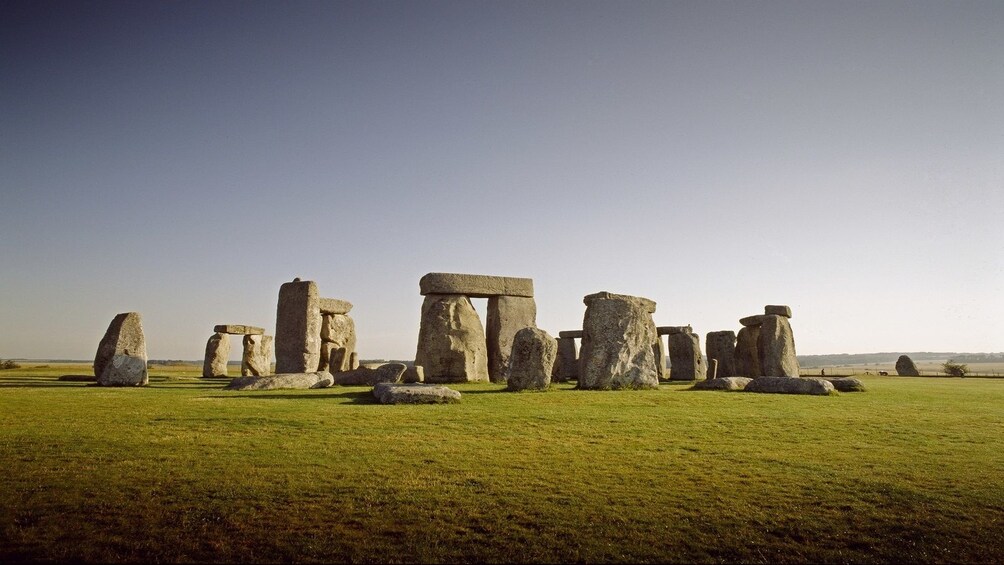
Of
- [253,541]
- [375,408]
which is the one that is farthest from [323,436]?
[253,541]

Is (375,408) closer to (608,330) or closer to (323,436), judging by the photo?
(323,436)

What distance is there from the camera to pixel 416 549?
309 cm

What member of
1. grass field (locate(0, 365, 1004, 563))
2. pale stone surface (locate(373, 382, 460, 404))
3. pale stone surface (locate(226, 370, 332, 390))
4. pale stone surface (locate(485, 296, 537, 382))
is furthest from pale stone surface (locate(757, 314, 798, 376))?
pale stone surface (locate(226, 370, 332, 390))

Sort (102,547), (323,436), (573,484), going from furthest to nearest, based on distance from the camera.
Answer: (323,436) → (573,484) → (102,547)

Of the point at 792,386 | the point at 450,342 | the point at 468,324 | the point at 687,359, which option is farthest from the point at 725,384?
the point at 687,359

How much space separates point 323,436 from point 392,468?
167 cm

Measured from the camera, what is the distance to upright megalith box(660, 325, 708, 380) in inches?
829

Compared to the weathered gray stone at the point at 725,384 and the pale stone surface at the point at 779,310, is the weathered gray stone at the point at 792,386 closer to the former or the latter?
the weathered gray stone at the point at 725,384

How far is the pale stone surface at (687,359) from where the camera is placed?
21.0 metres

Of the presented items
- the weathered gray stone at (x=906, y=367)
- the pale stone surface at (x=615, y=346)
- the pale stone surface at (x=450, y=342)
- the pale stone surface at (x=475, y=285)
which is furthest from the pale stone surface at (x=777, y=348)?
the weathered gray stone at (x=906, y=367)

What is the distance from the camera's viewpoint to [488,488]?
13.7 ft

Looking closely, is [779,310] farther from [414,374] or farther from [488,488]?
Answer: [488,488]

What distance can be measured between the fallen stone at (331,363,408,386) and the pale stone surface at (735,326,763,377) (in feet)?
44.4

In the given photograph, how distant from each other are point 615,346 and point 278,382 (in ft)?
24.5
